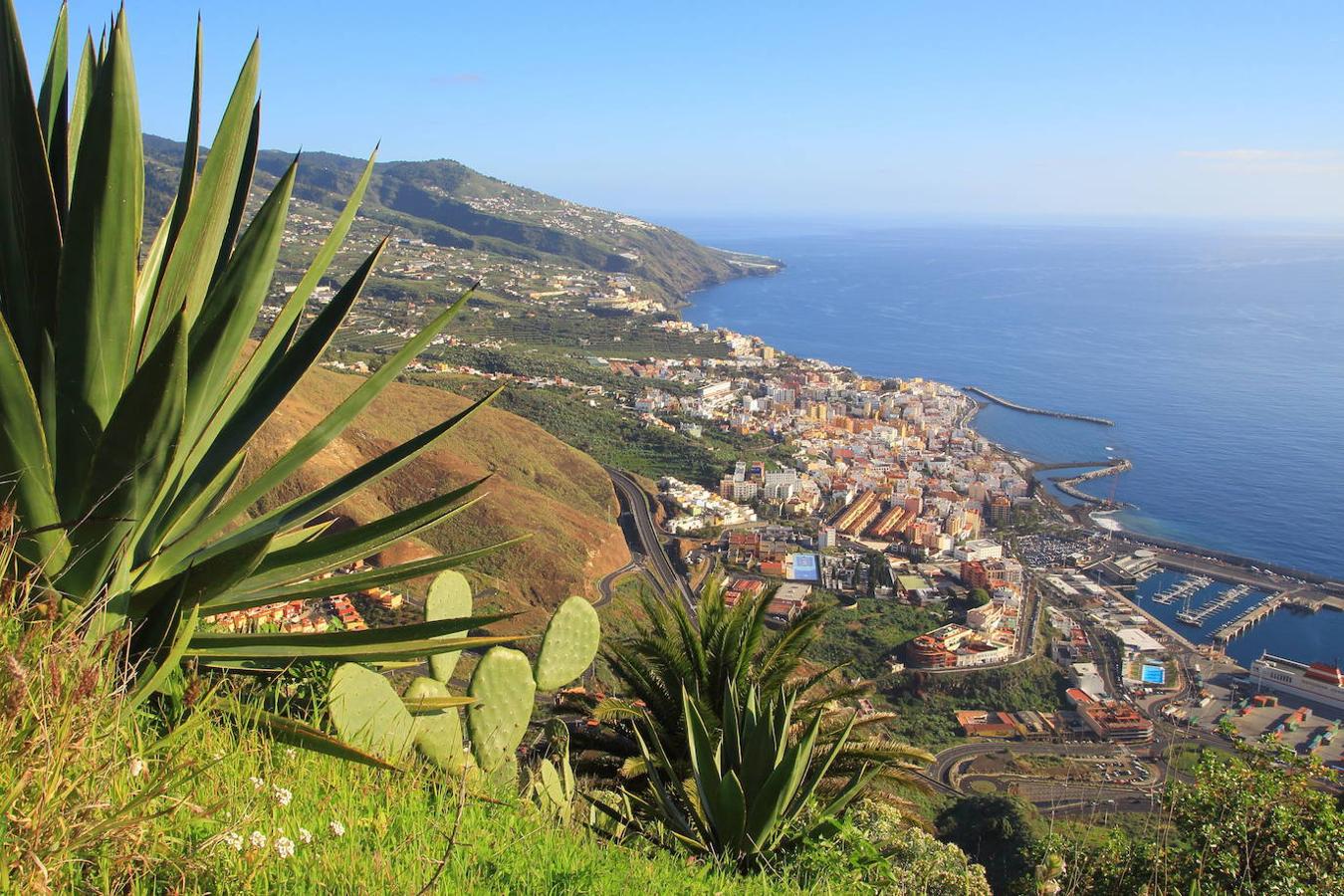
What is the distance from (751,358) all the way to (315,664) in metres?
46.3

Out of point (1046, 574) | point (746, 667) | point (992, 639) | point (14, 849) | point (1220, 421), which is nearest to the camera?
point (14, 849)

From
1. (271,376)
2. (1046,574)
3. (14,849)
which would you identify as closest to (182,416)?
(271,376)

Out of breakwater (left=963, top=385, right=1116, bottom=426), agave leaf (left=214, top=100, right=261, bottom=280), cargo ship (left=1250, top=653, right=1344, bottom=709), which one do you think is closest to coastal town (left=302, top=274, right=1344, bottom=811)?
cargo ship (left=1250, top=653, right=1344, bottom=709)

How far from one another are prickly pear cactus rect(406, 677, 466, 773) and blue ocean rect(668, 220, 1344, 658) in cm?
2176

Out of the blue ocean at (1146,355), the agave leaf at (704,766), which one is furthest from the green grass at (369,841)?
the blue ocean at (1146,355)

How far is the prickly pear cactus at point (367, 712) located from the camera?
2.03 m

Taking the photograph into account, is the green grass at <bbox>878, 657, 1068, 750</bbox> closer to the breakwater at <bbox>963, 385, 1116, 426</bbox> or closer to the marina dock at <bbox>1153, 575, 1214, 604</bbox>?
the marina dock at <bbox>1153, 575, 1214, 604</bbox>

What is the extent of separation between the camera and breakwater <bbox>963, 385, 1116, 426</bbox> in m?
39.4

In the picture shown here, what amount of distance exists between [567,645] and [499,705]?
1.35 feet

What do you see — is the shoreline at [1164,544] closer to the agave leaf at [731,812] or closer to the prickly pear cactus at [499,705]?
the agave leaf at [731,812]

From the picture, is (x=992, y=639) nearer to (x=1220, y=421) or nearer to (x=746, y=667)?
(x=746, y=667)

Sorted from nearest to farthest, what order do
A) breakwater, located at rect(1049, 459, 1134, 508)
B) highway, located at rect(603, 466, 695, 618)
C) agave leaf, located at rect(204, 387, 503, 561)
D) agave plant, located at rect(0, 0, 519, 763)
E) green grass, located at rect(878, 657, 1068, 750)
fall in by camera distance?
agave plant, located at rect(0, 0, 519, 763) < agave leaf, located at rect(204, 387, 503, 561) < green grass, located at rect(878, 657, 1068, 750) < highway, located at rect(603, 466, 695, 618) < breakwater, located at rect(1049, 459, 1134, 508)

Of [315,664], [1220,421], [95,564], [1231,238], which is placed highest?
[1231,238]

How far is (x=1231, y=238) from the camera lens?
534ft
